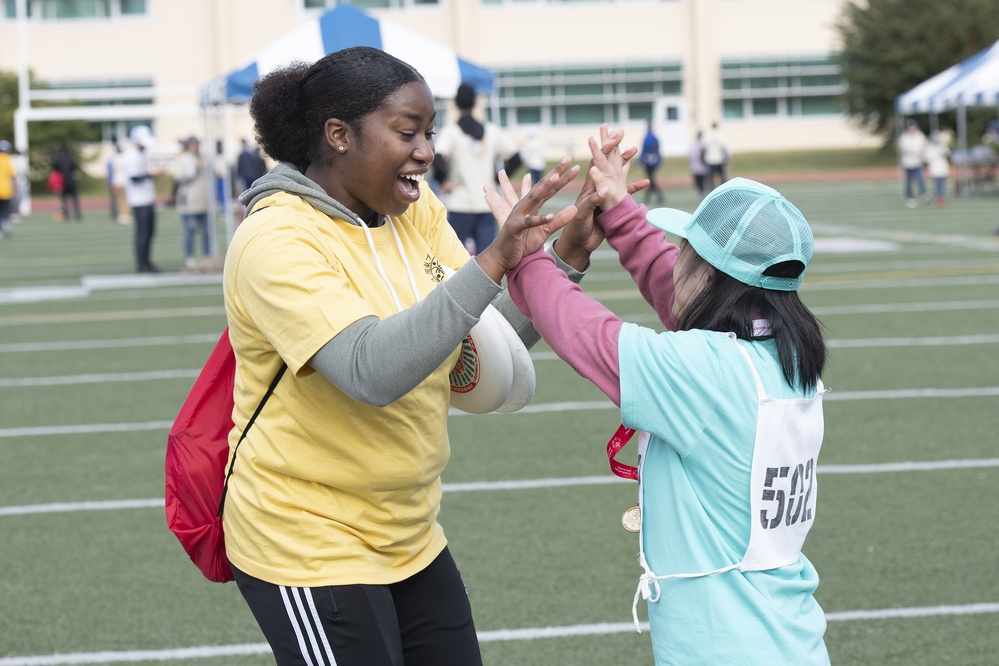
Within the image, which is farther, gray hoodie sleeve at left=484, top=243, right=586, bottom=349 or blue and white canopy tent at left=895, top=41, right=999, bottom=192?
blue and white canopy tent at left=895, top=41, right=999, bottom=192

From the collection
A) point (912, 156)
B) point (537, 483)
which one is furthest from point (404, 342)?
point (912, 156)

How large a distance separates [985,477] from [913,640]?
2361mm

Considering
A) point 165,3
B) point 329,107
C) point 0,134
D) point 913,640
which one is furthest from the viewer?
point 165,3

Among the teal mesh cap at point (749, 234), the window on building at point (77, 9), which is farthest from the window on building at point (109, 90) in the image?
the teal mesh cap at point (749, 234)

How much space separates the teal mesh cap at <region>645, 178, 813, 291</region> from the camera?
98.6 inches

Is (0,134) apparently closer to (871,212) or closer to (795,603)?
(871,212)

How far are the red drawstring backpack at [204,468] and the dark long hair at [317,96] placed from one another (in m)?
0.44

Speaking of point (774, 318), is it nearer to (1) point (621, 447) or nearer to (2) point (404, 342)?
(1) point (621, 447)

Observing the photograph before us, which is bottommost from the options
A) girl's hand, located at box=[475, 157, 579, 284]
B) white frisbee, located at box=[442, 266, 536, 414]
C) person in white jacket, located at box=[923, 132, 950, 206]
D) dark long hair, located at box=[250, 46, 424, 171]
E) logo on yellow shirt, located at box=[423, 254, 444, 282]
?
white frisbee, located at box=[442, 266, 536, 414]

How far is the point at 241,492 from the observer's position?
2.68m

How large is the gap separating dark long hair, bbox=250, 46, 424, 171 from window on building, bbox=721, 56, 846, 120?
49.8 metres

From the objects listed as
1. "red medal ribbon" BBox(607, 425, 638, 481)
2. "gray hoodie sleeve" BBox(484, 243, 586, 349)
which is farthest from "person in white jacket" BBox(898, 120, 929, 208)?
"red medal ribbon" BBox(607, 425, 638, 481)

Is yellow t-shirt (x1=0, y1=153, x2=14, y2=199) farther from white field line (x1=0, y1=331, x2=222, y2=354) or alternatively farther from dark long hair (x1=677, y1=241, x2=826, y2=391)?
dark long hair (x1=677, y1=241, x2=826, y2=391)

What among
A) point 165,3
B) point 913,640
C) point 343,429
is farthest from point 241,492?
point 165,3
